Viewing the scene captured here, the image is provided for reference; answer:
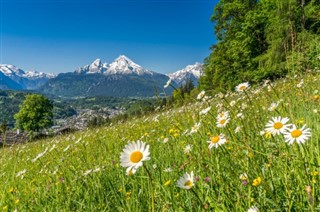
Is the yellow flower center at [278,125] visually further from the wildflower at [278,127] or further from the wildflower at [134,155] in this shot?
the wildflower at [134,155]

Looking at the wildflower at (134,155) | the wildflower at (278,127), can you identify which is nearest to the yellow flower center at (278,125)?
the wildflower at (278,127)

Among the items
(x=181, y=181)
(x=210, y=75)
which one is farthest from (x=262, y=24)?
(x=181, y=181)

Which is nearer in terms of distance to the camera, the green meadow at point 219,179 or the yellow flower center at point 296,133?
the yellow flower center at point 296,133

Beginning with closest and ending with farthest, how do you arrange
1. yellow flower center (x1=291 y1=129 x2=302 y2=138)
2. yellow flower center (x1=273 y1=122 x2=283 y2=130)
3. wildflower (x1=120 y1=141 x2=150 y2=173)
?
wildflower (x1=120 y1=141 x2=150 y2=173) → yellow flower center (x1=291 y1=129 x2=302 y2=138) → yellow flower center (x1=273 y1=122 x2=283 y2=130)

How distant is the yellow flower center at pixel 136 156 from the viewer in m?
1.22

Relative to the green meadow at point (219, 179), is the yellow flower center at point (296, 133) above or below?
above

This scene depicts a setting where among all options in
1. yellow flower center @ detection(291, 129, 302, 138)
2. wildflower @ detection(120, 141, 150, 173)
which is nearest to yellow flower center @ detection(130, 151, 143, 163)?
wildflower @ detection(120, 141, 150, 173)

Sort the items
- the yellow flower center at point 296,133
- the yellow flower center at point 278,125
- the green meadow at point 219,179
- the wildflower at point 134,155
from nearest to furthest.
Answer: the wildflower at point 134,155 < the yellow flower center at point 296,133 < the green meadow at point 219,179 < the yellow flower center at point 278,125

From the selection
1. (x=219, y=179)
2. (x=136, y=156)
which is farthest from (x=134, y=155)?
(x=219, y=179)

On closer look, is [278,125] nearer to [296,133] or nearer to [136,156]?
[296,133]

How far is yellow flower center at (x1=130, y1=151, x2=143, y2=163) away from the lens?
1.22 meters

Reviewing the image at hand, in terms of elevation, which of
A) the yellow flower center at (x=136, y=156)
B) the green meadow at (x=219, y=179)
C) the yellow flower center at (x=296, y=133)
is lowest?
the green meadow at (x=219, y=179)

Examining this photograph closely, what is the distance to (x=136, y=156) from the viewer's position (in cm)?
124

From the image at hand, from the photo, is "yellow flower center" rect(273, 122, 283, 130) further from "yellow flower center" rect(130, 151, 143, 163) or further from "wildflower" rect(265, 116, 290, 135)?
"yellow flower center" rect(130, 151, 143, 163)
